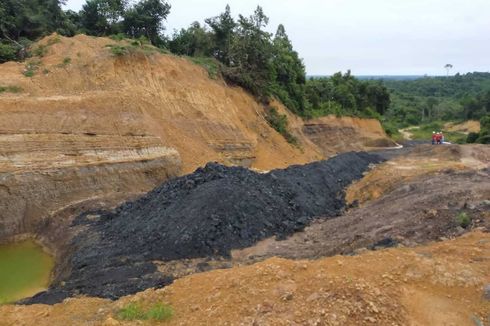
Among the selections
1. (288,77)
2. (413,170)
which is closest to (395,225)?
(413,170)

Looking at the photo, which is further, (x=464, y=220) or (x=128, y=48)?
(x=128, y=48)

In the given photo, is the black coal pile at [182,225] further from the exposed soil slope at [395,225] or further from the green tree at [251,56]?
the green tree at [251,56]

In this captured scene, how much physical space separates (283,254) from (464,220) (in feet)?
12.9

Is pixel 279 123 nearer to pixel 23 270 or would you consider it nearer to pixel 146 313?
pixel 23 270

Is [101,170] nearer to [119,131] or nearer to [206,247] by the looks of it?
[119,131]

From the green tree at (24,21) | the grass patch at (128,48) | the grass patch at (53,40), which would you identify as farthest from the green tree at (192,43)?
the grass patch at (53,40)

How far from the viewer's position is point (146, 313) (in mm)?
6098

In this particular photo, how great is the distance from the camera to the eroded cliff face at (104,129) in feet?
42.8

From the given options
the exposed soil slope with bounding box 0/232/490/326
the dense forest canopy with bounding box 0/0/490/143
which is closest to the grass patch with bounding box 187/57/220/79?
the dense forest canopy with bounding box 0/0/490/143

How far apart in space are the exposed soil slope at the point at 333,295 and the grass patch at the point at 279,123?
20.3 metres

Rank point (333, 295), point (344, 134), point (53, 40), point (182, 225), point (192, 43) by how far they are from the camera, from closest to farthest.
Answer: point (333, 295)
point (182, 225)
point (53, 40)
point (192, 43)
point (344, 134)

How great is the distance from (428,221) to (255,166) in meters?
13.3

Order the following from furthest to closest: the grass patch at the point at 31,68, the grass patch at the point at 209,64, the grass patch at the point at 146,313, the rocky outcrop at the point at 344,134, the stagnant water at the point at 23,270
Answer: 1. the rocky outcrop at the point at 344,134
2. the grass patch at the point at 209,64
3. the grass patch at the point at 31,68
4. the stagnant water at the point at 23,270
5. the grass patch at the point at 146,313

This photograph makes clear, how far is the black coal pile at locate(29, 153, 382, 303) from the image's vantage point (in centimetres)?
895
